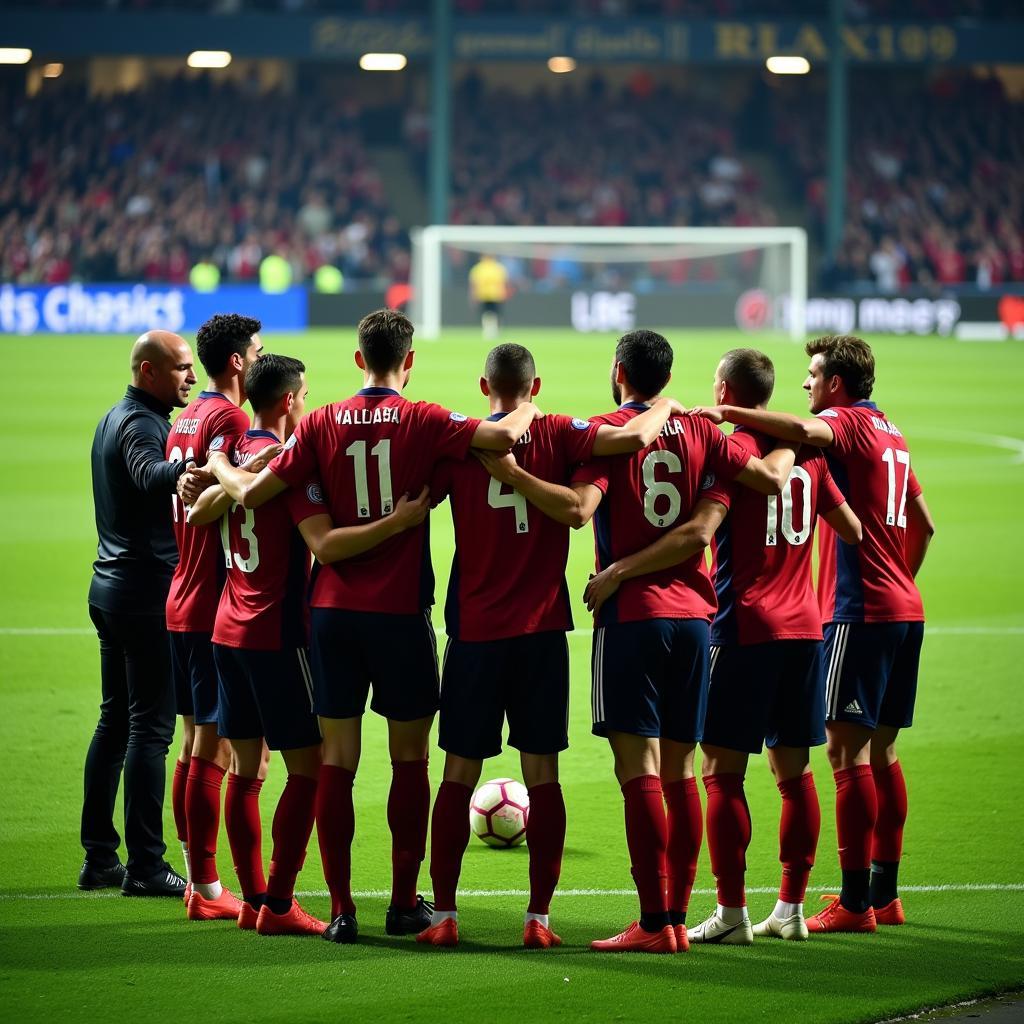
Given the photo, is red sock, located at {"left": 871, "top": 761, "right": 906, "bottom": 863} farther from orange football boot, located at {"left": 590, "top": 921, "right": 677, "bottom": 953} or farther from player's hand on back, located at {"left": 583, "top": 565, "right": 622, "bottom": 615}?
player's hand on back, located at {"left": 583, "top": 565, "right": 622, "bottom": 615}

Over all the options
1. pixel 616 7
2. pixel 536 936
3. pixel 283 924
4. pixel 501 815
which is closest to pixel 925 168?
pixel 616 7

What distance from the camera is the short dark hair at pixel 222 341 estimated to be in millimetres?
5684

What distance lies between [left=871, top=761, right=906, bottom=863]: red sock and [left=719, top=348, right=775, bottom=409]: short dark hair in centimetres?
131

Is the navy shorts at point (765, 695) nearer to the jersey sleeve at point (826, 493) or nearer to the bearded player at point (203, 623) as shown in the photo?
the jersey sleeve at point (826, 493)

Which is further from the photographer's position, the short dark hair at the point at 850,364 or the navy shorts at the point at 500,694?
the short dark hair at the point at 850,364

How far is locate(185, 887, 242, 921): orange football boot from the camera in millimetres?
5570

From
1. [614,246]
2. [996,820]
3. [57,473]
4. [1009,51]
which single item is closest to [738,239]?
[614,246]

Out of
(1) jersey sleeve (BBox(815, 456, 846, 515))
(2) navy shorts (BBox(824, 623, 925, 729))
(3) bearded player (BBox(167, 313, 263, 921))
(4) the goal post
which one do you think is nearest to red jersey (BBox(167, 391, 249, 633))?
(3) bearded player (BBox(167, 313, 263, 921))

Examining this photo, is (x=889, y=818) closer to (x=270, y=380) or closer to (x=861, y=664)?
(x=861, y=664)

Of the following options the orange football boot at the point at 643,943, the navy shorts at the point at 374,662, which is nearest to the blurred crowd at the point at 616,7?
the navy shorts at the point at 374,662

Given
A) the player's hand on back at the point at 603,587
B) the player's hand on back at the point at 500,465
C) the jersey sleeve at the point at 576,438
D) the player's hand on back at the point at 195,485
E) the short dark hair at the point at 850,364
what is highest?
the short dark hair at the point at 850,364

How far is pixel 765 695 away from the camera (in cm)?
533

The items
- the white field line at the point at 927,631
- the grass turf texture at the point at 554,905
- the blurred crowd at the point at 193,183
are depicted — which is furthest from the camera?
the blurred crowd at the point at 193,183

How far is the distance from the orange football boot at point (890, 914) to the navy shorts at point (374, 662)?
167 centimetres
